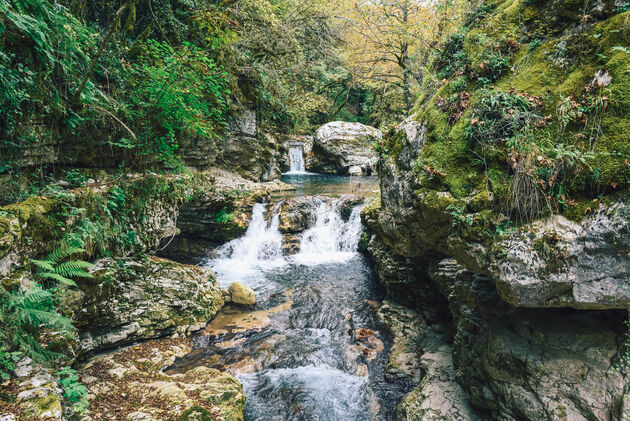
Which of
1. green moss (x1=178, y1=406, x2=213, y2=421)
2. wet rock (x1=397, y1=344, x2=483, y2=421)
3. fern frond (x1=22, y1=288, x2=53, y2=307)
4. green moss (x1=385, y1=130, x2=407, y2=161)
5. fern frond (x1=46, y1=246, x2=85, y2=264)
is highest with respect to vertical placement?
green moss (x1=385, y1=130, x2=407, y2=161)

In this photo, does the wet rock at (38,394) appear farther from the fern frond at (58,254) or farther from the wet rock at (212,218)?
the wet rock at (212,218)

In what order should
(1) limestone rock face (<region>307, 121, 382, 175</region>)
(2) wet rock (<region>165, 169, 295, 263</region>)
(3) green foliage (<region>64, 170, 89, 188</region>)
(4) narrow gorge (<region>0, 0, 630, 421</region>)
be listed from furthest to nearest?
(1) limestone rock face (<region>307, 121, 382, 175</region>)
(2) wet rock (<region>165, 169, 295, 263</region>)
(3) green foliage (<region>64, 170, 89, 188</region>)
(4) narrow gorge (<region>0, 0, 630, 421</region>)

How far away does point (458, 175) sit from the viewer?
3.39 m

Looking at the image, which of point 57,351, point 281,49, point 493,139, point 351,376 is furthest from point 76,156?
point 281,49

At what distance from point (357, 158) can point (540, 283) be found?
15707 mm

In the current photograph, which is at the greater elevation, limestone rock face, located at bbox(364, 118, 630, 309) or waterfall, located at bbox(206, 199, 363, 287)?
limestone rock face, located at bbox(364, 118, 630, 309)

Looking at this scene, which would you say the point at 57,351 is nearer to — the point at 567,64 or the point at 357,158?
the point at 567,64

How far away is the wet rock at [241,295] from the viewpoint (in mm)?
6699

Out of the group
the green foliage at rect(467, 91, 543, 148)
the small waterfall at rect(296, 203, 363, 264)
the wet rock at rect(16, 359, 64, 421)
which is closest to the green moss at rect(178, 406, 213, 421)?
the wet rock at rect(16, 359, 64, 421)

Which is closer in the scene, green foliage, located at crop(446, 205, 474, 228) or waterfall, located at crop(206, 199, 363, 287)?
green foliage, located at crop(446, 205, 474, 228)

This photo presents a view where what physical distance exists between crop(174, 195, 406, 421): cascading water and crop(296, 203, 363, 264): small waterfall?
0.83 ft

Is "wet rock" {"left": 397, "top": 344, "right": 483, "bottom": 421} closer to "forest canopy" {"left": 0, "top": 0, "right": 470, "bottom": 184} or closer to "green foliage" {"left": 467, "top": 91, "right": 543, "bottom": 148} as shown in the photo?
"green foliage" {"left": 467, "top": 91, "right": 543, "bottom": 148}

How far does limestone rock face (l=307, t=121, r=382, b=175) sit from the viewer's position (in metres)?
17.7

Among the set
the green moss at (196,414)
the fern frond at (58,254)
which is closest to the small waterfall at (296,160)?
the fern frond at (58,254)
